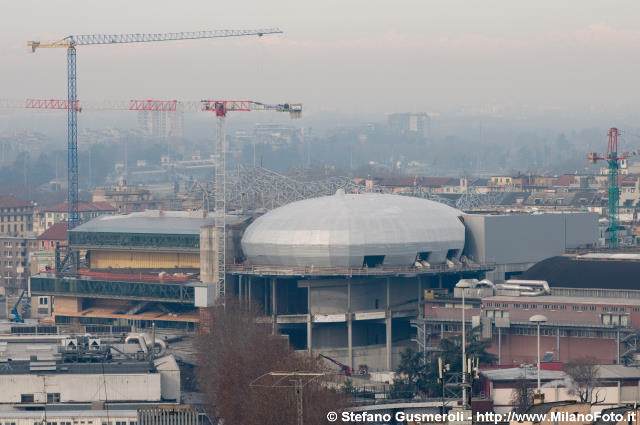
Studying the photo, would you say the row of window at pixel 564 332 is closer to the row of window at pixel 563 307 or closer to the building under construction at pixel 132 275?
the row of window at pixel 563 307

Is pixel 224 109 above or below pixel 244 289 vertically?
above

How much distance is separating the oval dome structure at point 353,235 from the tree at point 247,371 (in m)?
6.32

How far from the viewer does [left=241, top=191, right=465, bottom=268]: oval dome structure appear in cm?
12069

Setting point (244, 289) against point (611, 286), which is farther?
point (244, 289)

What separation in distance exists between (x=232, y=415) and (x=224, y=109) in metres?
70.8

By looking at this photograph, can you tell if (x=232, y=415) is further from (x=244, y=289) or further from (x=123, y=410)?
(x=244, y=289)

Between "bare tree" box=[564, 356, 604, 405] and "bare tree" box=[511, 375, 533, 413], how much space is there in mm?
2022

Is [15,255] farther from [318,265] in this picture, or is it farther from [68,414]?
[68,414]

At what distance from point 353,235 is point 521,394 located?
40594 mm

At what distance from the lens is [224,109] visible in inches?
5763

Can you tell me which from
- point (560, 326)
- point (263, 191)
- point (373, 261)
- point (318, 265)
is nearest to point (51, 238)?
point (263, 191)

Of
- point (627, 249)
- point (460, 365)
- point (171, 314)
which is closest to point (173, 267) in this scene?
point (171, 314)

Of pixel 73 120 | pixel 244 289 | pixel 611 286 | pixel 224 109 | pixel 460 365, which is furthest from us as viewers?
pixel 73 120

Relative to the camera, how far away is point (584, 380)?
83125mm
